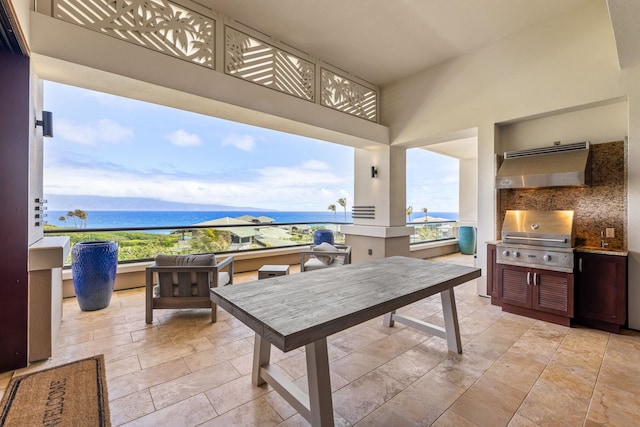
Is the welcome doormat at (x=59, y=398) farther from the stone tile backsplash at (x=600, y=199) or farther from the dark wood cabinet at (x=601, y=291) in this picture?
the stone tile backsplash at (x=600, y=199)

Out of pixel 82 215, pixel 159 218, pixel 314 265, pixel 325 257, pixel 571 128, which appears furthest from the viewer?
pixel 159 218

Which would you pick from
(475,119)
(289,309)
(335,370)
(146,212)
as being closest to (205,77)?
(289,309)

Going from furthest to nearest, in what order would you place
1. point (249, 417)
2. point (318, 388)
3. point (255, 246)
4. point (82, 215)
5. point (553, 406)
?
point (255, 246)
point (82, 215)
point (553, 406)
point (249, 417)
point (318, 388)

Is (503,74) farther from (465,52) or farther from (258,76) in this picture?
(258,76)

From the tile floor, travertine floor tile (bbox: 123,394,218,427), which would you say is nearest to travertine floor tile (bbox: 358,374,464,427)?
the tile floor

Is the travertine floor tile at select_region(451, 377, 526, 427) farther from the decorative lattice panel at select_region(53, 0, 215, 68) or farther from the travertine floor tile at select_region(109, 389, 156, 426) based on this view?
the decorative lattice panel at select_region(53, 0, 215, 68)

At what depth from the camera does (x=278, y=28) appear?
379 cm

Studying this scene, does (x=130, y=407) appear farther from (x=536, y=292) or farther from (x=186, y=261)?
(x=536, y=292)

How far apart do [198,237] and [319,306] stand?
427cm

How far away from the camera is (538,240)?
3.35m

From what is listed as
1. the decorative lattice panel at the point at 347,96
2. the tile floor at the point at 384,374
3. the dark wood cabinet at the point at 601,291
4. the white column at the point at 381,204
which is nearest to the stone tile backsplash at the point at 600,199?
the dark wood cabinet at the point at 601,291

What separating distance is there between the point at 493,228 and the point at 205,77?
4376mm

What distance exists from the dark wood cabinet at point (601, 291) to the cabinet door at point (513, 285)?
47 centimetres

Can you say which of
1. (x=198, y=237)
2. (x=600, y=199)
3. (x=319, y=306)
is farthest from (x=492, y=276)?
(x=198, y=237)
